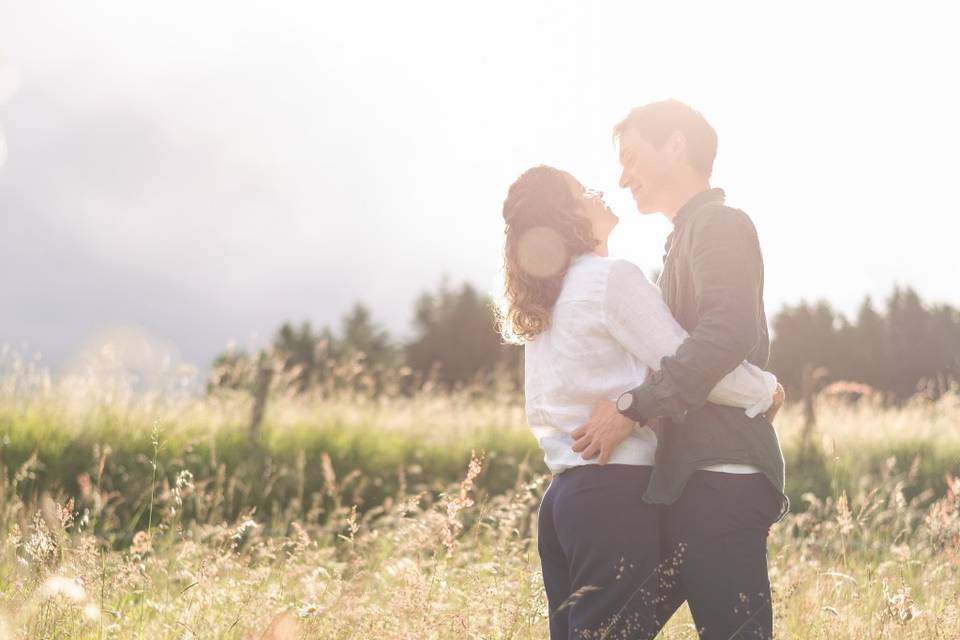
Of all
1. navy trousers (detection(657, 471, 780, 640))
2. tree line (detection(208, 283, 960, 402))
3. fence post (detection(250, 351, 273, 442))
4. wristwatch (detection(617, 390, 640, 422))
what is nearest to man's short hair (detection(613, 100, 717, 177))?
wristwatch (detection(617, 390, 640, 422))

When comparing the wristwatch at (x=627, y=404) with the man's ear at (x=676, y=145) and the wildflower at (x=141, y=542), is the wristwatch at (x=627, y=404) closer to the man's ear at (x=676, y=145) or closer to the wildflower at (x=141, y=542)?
the man's ear at (x=676, y=145)

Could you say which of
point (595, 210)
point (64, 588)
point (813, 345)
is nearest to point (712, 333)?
point (595, 210)

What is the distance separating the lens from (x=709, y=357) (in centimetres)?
216

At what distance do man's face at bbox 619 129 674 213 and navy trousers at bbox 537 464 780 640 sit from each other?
0.83 m

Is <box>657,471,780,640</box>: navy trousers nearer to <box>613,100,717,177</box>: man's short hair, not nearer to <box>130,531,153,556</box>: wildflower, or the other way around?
<box>613,100,717,177</box>: man's short hair

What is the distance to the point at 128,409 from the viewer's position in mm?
9492

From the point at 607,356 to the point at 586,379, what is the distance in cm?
9

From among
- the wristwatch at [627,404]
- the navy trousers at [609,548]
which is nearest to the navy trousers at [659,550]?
the navy trousers at [609,548]

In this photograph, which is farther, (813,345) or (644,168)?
(813,345)

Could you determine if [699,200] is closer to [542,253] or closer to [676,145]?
[676,145]

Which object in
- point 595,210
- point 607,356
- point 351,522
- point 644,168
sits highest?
point 644,168

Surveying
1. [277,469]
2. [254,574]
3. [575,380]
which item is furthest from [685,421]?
[277,469]

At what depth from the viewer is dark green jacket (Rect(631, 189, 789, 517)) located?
7.12 ft

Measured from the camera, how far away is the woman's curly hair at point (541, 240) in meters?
2.43
